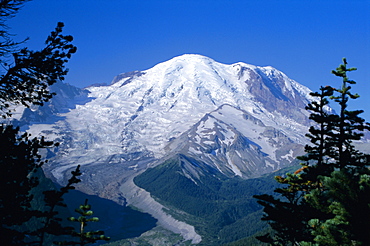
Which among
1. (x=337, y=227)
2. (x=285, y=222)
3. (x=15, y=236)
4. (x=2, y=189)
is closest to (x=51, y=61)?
(x=2, y=189)

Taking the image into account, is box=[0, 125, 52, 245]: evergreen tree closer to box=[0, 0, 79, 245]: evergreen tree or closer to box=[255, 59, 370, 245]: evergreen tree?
box=[0, 0, 79, 245]: evergreen tree

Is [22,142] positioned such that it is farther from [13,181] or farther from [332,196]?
[332,196]

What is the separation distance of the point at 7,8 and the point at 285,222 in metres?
18.9

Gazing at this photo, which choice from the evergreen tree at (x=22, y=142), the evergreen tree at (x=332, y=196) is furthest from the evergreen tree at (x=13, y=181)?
the evergreen tree at (x=332, y=196)

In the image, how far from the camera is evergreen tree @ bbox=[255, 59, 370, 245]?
17891 mm

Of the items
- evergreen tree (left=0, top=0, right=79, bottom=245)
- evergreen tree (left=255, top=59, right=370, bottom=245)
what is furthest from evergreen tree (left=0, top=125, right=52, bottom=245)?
evergreen tree (left=255, top=59, right=370, bottom=245)

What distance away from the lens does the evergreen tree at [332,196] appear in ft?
58.7

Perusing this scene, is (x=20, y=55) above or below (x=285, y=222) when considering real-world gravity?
above

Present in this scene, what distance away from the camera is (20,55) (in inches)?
738

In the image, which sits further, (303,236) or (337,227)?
(303,236)

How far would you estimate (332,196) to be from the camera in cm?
1831

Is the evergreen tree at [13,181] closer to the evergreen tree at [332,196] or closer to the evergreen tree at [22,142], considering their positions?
the evergreen tree at [22,142]

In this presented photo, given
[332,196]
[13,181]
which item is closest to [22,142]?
[13,181]

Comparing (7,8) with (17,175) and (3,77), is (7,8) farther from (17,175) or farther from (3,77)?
(17,175)
